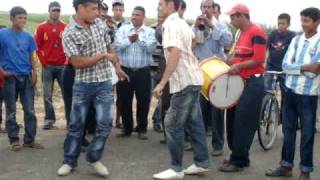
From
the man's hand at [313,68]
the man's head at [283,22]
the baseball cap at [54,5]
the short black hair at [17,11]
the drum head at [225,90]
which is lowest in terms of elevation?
the drum head at [225,90]

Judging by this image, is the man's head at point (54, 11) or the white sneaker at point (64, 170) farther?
the man's head at point (54, 11)

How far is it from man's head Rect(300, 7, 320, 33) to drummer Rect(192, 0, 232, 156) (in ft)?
5.95

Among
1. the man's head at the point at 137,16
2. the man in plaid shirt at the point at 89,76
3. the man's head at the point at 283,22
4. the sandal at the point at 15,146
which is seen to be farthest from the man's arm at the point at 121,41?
the man's head at the point at 283,22

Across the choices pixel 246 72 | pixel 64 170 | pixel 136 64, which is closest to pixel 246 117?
pixel 246 72

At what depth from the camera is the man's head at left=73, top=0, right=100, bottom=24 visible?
6.27m

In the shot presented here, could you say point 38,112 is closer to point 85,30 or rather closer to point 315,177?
point 85,30

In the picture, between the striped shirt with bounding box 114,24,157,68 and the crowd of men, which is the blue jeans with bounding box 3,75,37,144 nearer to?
the crowd of men

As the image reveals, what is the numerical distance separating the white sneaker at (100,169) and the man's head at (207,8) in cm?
267

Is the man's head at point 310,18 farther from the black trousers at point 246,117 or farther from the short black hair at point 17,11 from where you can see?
the short black hair at point 17,11

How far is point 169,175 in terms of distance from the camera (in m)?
6.42

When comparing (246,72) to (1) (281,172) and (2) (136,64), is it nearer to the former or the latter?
(1) (281,172)

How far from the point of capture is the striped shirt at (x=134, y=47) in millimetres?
8406

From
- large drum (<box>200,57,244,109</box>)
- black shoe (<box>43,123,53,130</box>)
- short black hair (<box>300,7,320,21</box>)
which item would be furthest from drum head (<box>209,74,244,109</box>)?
black shoe (<box>43,123,53,130</box>)

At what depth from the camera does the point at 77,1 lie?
6305 millimetres
